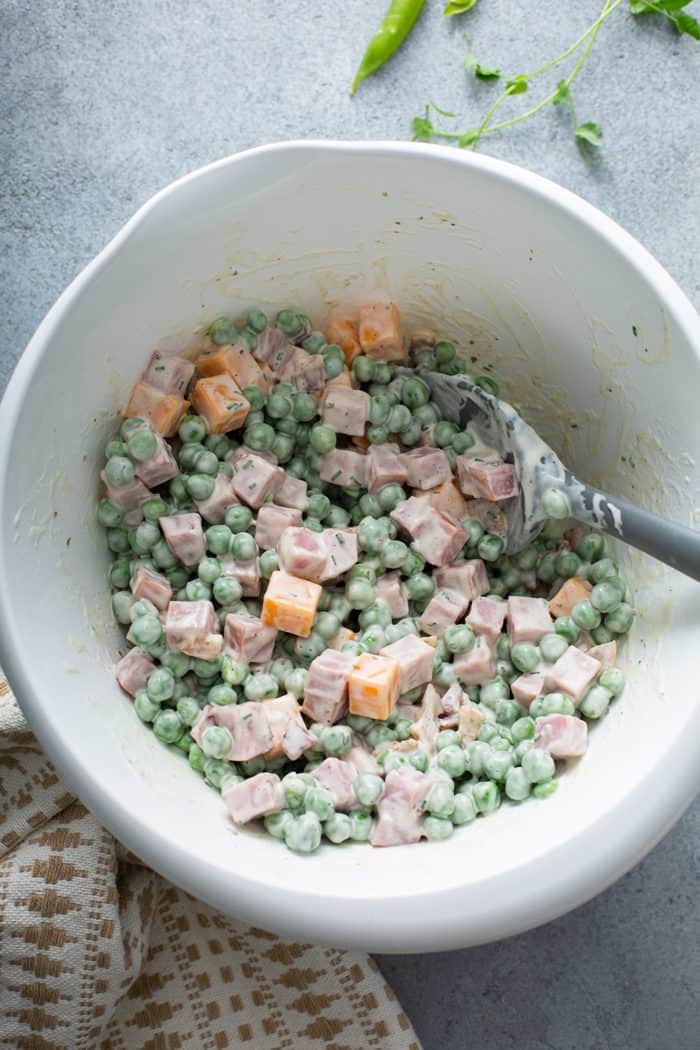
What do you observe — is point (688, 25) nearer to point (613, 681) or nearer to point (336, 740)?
point (613, 681)

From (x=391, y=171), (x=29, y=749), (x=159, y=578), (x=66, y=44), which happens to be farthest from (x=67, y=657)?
(x=66, y=44)

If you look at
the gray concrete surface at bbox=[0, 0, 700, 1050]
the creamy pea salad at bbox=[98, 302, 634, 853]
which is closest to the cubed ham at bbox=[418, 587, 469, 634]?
the creamy pea salad at bbox=[98, 302, 634, 853]

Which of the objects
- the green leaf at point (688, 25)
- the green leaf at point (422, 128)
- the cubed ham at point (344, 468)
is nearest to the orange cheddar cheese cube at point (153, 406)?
the cubed ham at point (344, 468)

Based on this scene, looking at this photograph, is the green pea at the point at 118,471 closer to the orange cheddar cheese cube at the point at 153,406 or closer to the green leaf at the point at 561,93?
the orange cheddar cheese cube at the point at 153,406

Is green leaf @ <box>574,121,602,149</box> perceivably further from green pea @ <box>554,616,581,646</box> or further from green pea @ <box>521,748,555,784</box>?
green pea @ <box>521,748,555,784</box>

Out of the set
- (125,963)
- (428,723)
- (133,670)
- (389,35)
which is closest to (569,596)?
(428,723)
